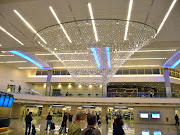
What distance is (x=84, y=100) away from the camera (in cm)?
2202

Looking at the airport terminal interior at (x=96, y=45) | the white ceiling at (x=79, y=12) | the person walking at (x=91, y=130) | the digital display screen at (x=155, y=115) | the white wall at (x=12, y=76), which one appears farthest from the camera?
the white wall at (x=12, y=76)

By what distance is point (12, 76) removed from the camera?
1031 inches

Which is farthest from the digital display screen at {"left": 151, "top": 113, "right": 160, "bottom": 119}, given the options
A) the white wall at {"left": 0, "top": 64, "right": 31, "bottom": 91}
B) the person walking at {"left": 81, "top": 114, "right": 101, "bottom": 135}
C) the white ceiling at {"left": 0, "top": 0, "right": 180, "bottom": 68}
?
the person walking at {"left": 81, "top": 114, "right": 101, "bottom": 135}

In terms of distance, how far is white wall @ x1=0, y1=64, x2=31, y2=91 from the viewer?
23145mm

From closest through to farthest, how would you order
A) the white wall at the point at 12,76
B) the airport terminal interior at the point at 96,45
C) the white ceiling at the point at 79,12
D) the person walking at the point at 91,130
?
the person walking at the point at 91,130 → the airport terminal interior at the point at 96,45 → the white ceiling at the point at 79,12 → the white wall at the point at 12,76

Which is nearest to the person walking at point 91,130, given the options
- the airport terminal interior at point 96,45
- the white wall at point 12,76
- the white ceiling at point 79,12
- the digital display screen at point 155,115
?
the airport terminal interior at point 96,45

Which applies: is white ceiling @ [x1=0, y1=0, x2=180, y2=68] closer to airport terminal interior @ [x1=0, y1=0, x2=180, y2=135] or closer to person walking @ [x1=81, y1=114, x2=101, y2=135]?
airport terminal interior @ [x1=0, y1=0, x2=180, y2=135]

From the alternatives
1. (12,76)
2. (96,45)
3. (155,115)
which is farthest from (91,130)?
(12,76)

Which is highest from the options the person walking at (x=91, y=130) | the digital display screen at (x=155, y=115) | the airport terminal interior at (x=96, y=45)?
the airport terminal interior at (x=96, y=45)

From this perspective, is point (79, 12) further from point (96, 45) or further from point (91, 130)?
point (91, 130)

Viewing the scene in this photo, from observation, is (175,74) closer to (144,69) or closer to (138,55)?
(144,69)

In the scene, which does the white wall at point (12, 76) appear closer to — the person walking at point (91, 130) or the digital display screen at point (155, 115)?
the digital display screen at point (155, 115)

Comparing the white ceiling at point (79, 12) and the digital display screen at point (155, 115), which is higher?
the white ceiling at point (79, 12)

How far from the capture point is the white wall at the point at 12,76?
2315 cm
